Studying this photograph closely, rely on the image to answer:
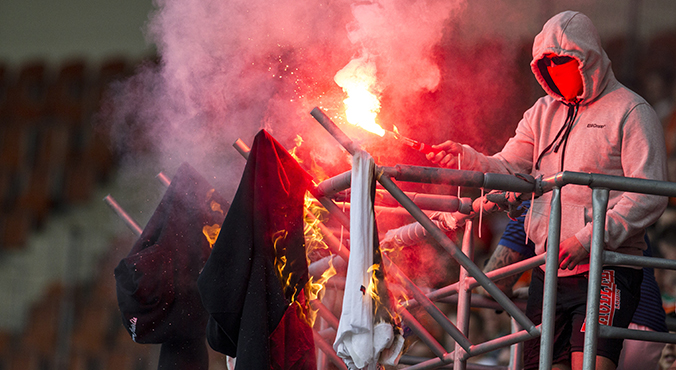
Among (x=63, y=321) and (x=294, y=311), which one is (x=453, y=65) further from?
(x=63, y=321)

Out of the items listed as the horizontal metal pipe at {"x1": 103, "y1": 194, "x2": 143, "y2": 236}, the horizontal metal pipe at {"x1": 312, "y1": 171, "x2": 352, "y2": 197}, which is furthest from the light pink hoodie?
the horizontal metal pipe at {"x1": 103, "y1": 194, "x2": 143, "y2": 236}

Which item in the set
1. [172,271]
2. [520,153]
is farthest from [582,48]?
[172,271]

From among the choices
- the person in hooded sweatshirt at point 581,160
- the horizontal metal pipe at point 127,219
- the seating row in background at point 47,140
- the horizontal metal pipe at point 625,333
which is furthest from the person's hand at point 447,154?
the seating row in background at point 47,140

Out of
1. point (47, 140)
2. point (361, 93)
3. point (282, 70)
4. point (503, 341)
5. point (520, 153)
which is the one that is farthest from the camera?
point (47, 140)

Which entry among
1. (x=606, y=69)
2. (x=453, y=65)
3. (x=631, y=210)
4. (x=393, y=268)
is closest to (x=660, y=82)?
(x=453, y=65)

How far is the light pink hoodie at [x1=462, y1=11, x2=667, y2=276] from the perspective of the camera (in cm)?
166

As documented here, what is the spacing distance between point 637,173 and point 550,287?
1.49 ft

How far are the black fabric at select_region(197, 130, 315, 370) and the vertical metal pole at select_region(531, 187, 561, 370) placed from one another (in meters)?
0.56

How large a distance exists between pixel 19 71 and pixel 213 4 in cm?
389

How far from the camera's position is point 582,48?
6.02 ft

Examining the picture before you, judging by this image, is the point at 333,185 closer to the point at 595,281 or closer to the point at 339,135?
the point at 339,135

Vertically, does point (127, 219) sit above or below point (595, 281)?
above

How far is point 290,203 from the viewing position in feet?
5.64

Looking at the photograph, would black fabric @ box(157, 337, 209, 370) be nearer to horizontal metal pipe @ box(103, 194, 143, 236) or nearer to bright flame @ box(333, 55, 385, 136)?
horizontal metal pipe @ box(103, 194, 143, 236)
